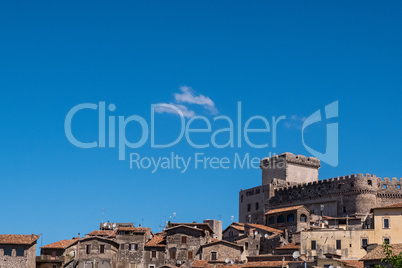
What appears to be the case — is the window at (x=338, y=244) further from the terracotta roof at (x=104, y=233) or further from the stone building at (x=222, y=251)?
the terracotta roof at (x=104, y=233)

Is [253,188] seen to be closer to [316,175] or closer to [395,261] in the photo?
[316,175]

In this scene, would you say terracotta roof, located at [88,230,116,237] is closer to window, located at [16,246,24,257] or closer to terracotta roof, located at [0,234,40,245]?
terracotta roof, located at [0,234,40,245]

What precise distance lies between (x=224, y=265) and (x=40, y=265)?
21989 mm

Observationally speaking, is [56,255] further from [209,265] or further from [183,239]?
[209,265]

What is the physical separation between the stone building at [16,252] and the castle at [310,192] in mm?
33159

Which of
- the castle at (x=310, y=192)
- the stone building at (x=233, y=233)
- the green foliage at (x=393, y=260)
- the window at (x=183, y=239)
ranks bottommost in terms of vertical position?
the green foliage at (x=393, y=260)

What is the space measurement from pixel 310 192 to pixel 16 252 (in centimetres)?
3827

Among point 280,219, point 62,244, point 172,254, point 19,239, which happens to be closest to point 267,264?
point 172,254

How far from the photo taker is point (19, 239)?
7406cm

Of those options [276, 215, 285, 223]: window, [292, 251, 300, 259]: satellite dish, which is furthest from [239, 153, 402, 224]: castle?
[292, 251, 300, 259]: satellite dish

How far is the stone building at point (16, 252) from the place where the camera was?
72.9 m

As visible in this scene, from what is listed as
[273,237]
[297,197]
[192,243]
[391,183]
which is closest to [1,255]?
[192,243]

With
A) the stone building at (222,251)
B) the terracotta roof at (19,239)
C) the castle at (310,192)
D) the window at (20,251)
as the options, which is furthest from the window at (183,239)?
the castle at (310,192)

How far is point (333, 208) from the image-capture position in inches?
3408
